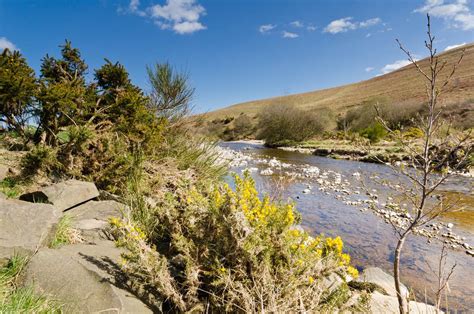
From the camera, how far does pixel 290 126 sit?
32.2 metres

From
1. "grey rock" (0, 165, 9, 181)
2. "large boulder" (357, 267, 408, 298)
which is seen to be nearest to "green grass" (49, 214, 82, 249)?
"grey rock" (0, 165, 9, 181)

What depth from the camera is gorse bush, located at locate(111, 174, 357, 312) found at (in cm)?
201

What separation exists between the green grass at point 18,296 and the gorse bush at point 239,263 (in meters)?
0.52

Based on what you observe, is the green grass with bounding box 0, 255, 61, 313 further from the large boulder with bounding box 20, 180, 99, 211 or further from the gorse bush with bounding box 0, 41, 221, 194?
the gorse bush with bounding box 0, 41, 221, 194

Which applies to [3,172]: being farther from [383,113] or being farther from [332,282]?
[383,113]

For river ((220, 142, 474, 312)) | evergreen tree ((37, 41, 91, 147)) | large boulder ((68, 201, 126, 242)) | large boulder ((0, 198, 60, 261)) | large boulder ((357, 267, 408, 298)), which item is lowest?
river ((220, 142, 474, 312))

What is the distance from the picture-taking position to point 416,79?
188ft

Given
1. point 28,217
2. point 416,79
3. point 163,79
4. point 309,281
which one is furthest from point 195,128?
point 416,79

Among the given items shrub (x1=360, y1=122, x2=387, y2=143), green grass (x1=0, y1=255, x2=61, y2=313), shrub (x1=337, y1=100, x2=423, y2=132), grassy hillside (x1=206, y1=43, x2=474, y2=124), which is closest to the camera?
green grass (x1=0, y1=255, x2=61, y2=313)

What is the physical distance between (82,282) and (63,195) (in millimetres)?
1567

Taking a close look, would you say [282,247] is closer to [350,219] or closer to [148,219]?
[148,219]

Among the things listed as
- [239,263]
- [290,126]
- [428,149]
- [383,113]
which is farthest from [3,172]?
[290,126]

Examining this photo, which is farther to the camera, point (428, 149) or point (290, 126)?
point (290, 126)

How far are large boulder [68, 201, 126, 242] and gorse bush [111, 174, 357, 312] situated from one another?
33.6 inches
